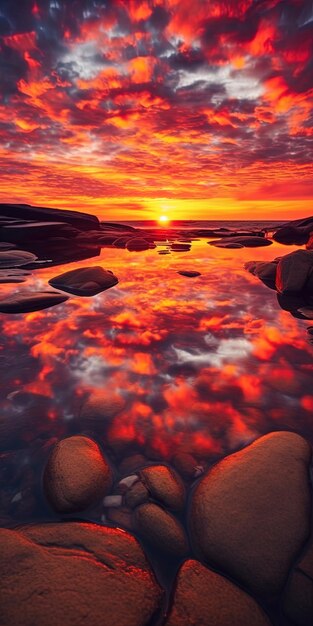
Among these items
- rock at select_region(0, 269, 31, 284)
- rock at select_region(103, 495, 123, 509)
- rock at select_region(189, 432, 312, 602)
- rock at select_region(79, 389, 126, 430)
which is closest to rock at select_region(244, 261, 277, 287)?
rock at select_region(79, 389, 126, 430)

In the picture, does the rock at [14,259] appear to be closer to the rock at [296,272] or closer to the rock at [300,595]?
the rock at [296,272]

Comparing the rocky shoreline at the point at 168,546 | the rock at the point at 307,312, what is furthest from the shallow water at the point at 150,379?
the rock at the point at 307,312

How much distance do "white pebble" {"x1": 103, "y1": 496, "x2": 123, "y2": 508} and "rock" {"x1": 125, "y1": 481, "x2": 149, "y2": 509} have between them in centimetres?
5

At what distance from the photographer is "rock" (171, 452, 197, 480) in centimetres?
233

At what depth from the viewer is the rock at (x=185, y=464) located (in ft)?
7.65

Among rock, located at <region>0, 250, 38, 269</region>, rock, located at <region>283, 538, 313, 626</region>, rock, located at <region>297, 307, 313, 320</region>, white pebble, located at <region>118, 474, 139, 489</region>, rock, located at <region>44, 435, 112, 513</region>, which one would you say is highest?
rock, located at <region>0, 250, 38, 269</region>

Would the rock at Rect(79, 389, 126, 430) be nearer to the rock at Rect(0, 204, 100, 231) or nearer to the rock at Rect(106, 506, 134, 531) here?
the rock at Rect(106, 506, 134, 531)

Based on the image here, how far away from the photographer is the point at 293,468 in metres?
2.23

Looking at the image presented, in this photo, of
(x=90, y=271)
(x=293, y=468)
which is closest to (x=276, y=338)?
(x=293, y=468)

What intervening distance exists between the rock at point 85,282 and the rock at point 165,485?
244 inches

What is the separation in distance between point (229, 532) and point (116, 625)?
0.77 metres

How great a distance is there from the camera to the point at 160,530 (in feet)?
6.18

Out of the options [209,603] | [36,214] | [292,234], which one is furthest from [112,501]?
[292,234]

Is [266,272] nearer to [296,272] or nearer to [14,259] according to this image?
[296,272]
